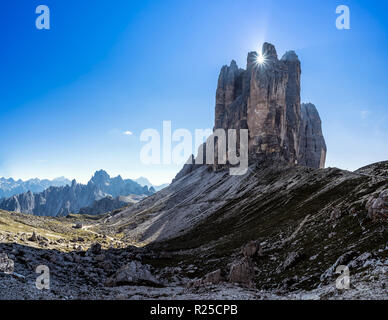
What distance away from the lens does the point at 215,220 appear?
83312 millimetres

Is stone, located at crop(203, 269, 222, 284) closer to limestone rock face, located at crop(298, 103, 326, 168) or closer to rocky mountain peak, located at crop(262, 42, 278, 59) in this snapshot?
rocky mountain peak, located at crop(262, 42, 278, 59)

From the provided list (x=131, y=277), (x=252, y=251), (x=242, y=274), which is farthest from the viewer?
(x=252, y=251)

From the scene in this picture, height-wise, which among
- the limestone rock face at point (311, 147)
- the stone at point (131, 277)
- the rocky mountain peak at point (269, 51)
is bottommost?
the stone at point (131, 277)

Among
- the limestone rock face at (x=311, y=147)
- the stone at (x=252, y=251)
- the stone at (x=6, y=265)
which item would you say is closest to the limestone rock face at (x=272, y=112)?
the limestone rock face at (x=311, y=147)

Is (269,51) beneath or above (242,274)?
above

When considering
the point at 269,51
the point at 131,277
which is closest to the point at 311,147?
the point at 269,51

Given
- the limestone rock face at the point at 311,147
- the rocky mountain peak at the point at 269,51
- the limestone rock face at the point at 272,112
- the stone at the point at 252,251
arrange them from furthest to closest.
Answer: the limestone rock face at the point at 311,147 → the rocky mountain peak at the point at 269,51 → the limestone rock face at the point at 272,112 → the stone at the point at 252,251

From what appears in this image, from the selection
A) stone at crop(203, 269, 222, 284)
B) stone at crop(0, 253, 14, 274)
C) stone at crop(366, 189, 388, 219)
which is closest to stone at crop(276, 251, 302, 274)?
stone at crop(203, 269, 222, 284)

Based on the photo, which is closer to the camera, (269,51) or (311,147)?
(269,51)

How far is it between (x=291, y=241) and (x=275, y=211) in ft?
94.2

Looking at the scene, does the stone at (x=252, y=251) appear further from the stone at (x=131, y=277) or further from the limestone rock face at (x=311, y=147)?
the limestone rock face at (x=311, y=147)

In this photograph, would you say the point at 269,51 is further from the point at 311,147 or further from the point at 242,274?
the point at 242,274
